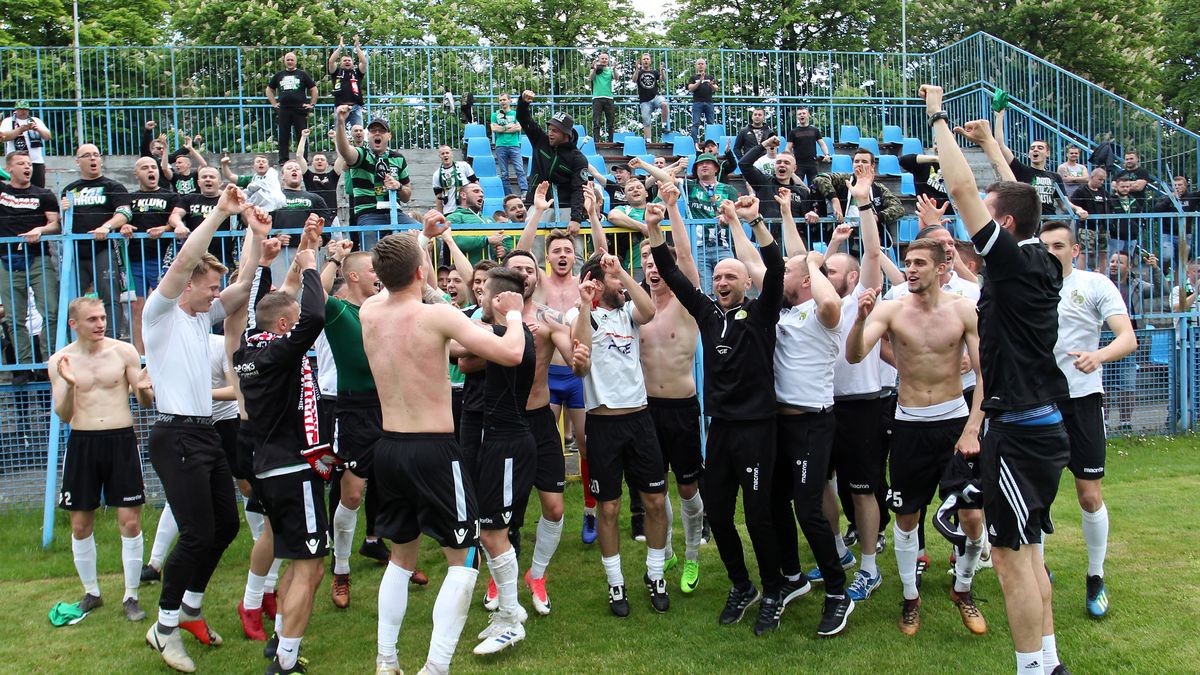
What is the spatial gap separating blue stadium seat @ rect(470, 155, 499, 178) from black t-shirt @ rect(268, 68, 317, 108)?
3.06 m

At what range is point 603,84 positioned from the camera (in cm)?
1839

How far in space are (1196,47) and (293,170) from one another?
31812 millimetres

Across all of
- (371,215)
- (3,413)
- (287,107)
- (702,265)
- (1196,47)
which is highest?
(1196,47)

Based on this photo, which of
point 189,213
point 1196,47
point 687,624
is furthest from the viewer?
point 1196,47

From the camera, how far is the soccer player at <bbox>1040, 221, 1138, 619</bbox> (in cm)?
623

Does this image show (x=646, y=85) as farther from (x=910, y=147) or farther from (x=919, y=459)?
(x=919, y=459)

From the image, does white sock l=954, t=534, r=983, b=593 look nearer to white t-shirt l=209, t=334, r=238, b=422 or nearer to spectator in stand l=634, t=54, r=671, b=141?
white t-shirt l=209, t=334, r=238, b=422

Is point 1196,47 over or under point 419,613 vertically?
over

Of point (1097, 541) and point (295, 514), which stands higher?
point (295, 514)

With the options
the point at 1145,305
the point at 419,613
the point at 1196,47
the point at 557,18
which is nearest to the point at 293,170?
the point at 419,613

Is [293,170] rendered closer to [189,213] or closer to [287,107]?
[189,213]

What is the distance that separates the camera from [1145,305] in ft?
39.8

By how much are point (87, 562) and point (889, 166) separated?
15.8m

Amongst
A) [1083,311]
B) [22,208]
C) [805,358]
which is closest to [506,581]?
A: [805,358]
